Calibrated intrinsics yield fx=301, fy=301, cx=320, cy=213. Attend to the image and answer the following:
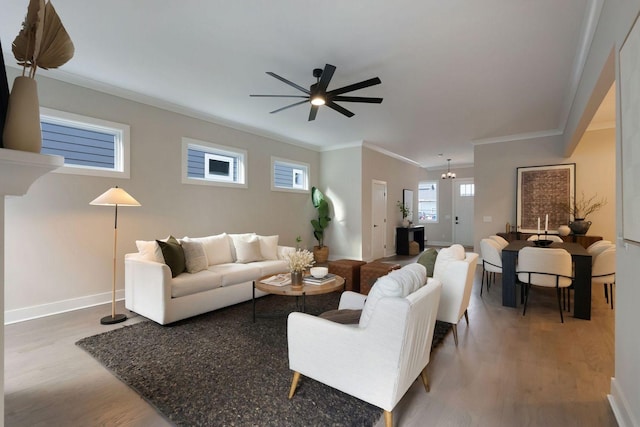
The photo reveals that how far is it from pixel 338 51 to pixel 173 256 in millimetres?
2869

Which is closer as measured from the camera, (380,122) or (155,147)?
(155,147)

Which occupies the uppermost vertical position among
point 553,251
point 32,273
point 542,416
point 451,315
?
point 553,251

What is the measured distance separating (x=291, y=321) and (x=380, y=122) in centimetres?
442

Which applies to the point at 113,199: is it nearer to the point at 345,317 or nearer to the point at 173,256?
the point at 173,256

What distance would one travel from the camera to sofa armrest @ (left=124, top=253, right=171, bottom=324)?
10.1 feet

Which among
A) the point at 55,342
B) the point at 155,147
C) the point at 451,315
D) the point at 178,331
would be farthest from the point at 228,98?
the point at 451,315

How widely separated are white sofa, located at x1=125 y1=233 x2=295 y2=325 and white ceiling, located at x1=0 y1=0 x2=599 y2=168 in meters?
2.06

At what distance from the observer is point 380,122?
5406 millimetres

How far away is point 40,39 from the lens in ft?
3.27

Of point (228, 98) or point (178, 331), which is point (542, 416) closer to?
point (178, 331)

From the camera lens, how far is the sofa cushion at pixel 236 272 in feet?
12.1

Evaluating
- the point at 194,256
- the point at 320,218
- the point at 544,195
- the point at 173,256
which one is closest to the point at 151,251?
the point at 173,256

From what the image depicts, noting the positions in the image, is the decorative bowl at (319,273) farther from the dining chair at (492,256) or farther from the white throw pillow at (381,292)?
the dining chair at (492,256)

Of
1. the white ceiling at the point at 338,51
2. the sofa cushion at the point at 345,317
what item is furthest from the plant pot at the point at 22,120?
the white ceiling at the point at 338,51
